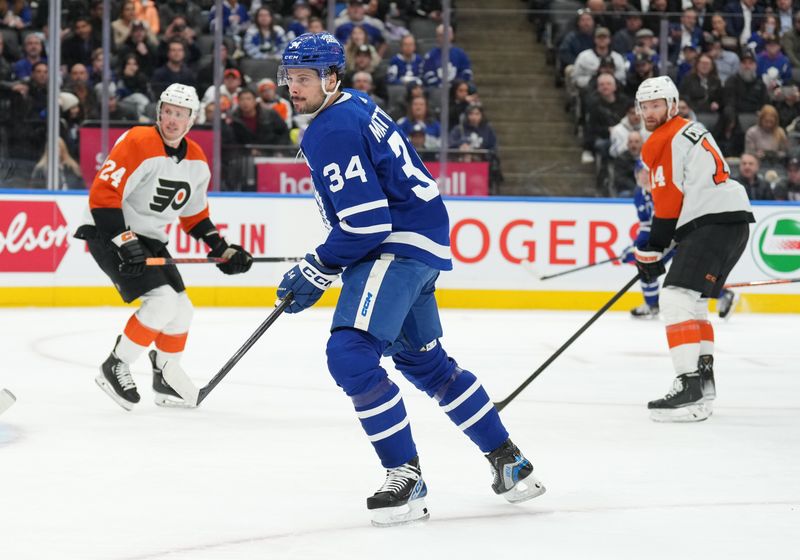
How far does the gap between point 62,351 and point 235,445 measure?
2.66 metres

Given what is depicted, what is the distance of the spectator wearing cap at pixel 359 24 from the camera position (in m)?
9.68

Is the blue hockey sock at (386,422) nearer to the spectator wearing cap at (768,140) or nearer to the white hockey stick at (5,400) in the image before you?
the white hockey stick at (5,400)

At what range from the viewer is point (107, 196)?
15.0 ft

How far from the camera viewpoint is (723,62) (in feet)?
31.2

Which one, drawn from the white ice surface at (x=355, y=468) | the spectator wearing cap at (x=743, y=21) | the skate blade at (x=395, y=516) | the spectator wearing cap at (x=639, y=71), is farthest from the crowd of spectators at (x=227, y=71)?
the skate blade at (x=395, y=516)

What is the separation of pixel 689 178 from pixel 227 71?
528 cm

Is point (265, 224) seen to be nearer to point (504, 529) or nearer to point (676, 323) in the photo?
point (676, 323)

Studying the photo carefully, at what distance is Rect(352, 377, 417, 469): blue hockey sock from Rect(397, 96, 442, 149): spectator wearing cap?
20.8 feet

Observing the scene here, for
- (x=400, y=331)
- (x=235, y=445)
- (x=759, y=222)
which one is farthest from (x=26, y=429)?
(x=759, y=222)

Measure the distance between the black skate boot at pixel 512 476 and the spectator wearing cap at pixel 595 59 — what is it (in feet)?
22.2

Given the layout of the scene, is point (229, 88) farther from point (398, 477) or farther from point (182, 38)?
point (398, 477)

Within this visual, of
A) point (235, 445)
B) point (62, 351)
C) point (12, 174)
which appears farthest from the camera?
point (12, 174)

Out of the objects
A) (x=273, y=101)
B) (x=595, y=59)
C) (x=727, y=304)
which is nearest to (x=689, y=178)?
(x=727, y=304)

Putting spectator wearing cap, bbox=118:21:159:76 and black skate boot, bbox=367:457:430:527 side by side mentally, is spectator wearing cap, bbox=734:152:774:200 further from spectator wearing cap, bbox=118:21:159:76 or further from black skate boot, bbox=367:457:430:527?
black skate boot, bbox=367:457:430:527
